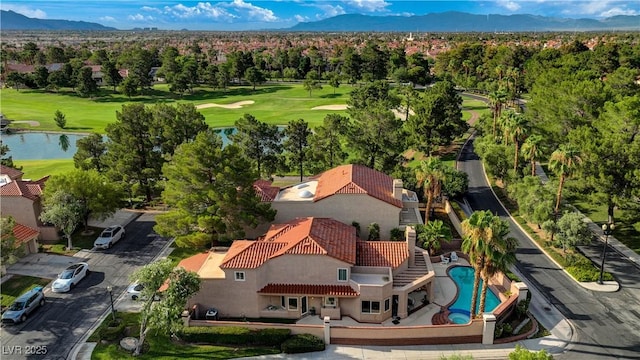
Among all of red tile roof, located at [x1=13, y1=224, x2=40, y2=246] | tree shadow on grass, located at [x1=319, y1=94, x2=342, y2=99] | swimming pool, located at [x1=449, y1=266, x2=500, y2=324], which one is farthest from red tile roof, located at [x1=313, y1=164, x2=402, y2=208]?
tree shadow on grass, located at [x1=319, y1=94, x2=342, y2=99]

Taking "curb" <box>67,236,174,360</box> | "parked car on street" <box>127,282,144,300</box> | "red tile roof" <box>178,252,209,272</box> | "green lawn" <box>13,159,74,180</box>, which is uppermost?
"green lawn" <box>13,159,74,180</box>

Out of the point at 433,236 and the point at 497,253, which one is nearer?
the point at 497,253

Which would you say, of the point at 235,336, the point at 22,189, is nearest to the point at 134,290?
the point at 235,336

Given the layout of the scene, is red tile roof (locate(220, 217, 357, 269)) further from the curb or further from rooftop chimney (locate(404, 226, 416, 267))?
the curb

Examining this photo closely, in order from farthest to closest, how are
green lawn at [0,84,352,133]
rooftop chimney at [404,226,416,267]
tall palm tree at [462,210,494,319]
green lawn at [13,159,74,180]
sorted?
green lawn at [0,84,352,133]
green lawn at [13,159,74,180]
rooftop chimney at [404,226,416,267]
tall palm tree at [462,210,494,319]

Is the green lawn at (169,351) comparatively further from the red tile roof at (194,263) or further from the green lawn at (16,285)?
the green lawn at (16,285)

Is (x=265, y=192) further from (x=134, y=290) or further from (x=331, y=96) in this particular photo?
(x=331, y=96)

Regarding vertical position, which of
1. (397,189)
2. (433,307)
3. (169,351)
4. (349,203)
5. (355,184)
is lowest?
(169,351)
